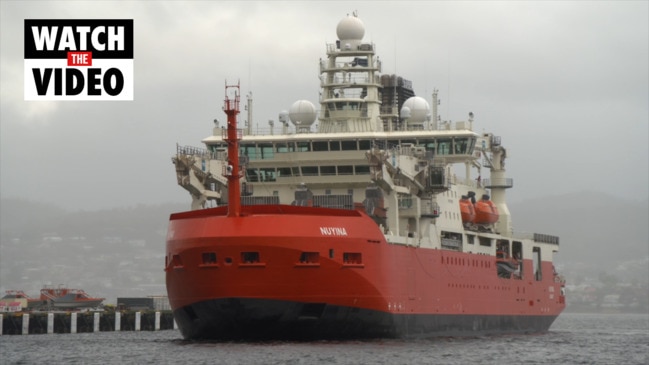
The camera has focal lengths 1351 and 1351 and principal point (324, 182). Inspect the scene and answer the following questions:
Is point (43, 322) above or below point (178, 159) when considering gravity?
below

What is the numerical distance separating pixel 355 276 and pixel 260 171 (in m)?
13.9

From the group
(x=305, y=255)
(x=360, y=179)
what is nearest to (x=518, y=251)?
(x=360, y=179)

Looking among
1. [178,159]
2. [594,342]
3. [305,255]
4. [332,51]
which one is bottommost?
[594,342]

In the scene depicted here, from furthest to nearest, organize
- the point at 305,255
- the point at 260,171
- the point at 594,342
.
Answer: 1. the point at 594,342
2. the point at 260,171
3. the point at 305,255

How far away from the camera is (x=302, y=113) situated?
6906 cm

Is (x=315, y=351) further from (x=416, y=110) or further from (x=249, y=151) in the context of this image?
(x=416, y=110)

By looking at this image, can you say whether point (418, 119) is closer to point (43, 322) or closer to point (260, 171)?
point (260, 171)

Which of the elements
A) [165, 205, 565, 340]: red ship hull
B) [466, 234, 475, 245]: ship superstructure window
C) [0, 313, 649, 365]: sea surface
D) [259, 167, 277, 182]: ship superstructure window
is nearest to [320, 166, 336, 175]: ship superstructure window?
[259, 167, 277, 182]: ship superstructure window

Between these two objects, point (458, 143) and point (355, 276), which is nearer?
point (355, 276)

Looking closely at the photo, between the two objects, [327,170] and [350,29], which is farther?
[350,29]

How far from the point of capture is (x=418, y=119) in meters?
72.2

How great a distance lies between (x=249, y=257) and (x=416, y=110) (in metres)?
21.7

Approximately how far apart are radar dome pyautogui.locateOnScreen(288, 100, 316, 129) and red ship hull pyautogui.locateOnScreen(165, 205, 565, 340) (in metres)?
11.7

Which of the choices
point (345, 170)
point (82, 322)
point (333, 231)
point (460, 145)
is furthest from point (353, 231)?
point (82, 322)
